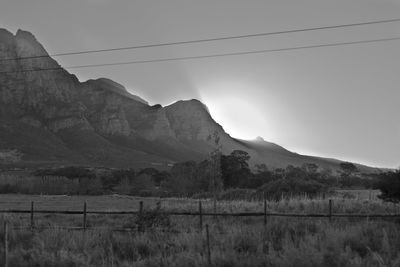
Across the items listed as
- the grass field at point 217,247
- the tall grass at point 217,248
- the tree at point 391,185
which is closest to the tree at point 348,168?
the tree at point 391,185

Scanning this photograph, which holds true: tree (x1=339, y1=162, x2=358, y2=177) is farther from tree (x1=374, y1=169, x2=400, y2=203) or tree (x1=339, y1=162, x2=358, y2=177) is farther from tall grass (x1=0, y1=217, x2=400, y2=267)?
tall grass (x1=0, y1=217, x2=400, y2=267)

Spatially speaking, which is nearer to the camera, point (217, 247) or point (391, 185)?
point (217, 247)

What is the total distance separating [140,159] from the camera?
165625 mm

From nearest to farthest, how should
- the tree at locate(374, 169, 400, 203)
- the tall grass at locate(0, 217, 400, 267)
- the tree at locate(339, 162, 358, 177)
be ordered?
the tall grass at locate(0, 217, 400, 267) < the tree at locate(374, 169, 400, 203) < the tree at locate(339, 162, 358, 177)

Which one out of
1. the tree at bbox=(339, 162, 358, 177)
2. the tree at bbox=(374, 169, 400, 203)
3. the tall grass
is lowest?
the tall grass

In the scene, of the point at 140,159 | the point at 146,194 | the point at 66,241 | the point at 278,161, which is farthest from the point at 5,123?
the point at 66,241

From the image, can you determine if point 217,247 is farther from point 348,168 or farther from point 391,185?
point 348,168

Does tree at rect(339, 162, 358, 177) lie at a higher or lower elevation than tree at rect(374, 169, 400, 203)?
higher

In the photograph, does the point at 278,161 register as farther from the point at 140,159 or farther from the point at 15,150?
the point at 15,150

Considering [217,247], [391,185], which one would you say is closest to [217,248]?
[217,247]

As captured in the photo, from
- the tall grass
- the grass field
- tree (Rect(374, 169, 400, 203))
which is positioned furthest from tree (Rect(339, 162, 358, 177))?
the tall grass

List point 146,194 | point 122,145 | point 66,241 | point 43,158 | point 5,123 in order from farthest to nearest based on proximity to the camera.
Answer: point 122,145, point 5,123, point 43,158, point 146,194, point 66,241

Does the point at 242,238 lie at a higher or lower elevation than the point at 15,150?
lower

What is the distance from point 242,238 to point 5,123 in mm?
158915
